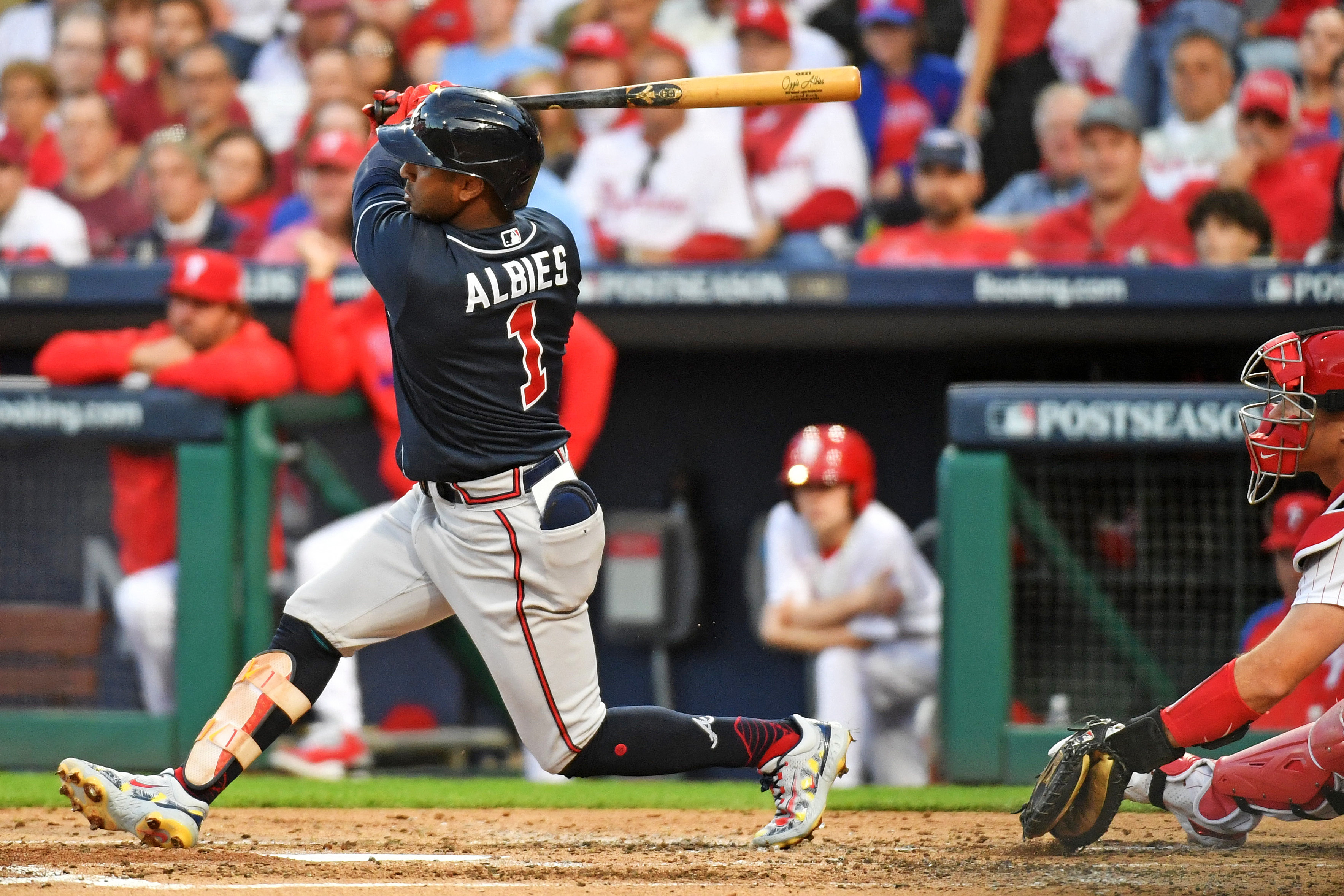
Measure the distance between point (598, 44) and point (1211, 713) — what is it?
3847 mm

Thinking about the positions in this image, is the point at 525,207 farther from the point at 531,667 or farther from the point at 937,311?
the point at 937,311

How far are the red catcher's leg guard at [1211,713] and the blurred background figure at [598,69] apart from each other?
361cm

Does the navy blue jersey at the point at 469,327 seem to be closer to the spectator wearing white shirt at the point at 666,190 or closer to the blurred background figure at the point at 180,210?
the spectator wearing white shirt at the point at 666,190

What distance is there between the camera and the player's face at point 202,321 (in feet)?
16.5

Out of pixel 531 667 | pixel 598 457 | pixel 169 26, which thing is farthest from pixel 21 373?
pixel 531 667

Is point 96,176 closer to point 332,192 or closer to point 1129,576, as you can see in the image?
point 332,192

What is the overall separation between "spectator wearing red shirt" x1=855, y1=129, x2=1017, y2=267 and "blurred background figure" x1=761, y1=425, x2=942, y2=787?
0.72m

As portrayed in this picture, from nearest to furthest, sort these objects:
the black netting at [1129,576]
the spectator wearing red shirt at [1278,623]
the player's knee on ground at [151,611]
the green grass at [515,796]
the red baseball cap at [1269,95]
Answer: the green grass at [515,796]
the spectator wearing red shirt at [1278,623]
the black netting at [1129,576]
the player's knee on ground at [151,611]
the red baseball cap at [1269,95]

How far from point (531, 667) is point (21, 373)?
3.96m

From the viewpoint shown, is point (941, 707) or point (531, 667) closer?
point (531, 667)

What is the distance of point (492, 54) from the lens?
20.8ft

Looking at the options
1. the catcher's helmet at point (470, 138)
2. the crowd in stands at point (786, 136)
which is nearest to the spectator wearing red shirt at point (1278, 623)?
the crowd in stands at point (786, 136)

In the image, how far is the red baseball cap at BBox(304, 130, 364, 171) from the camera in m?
5.57

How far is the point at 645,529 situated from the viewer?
19.5 feet
